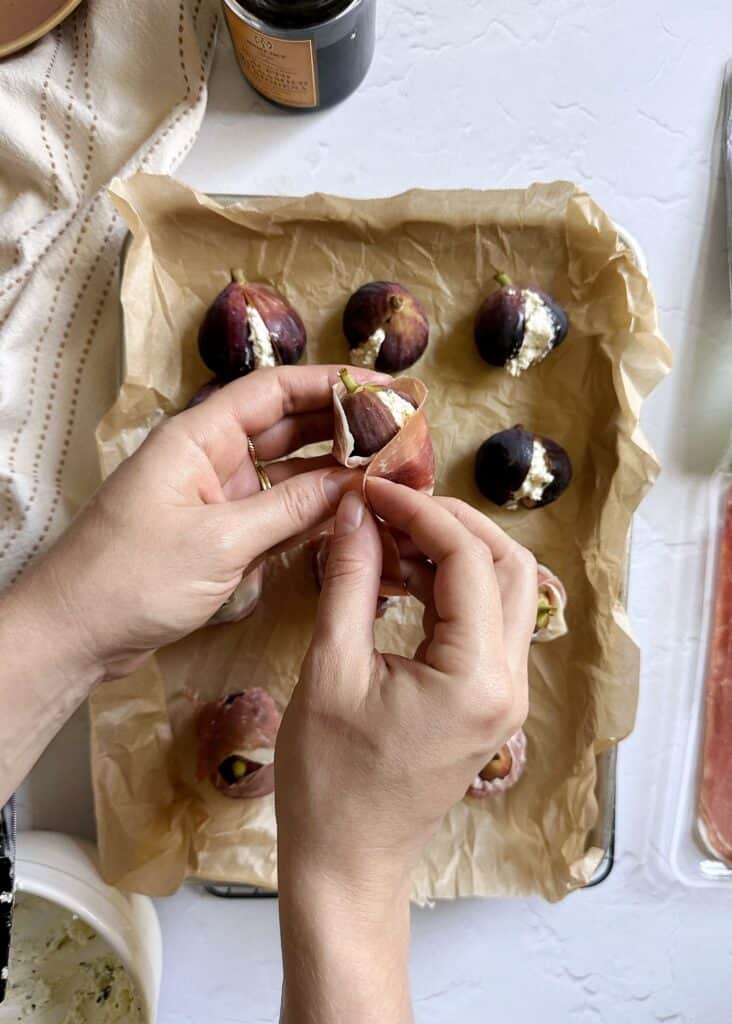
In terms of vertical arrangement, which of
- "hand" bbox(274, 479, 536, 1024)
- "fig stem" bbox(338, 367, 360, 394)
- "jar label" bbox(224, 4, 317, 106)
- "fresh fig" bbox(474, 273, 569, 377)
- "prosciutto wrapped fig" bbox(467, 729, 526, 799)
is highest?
"jar label" bbox(224, 4, 317, 106)

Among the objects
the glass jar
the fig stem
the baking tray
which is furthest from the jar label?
the fig stem

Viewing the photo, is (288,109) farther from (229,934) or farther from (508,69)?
(229,934)

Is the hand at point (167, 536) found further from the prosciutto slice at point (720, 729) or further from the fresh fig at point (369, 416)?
the prosciutto slice at point (720, 729)

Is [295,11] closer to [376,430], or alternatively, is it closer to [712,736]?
[376,430]

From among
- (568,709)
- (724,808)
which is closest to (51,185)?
(568,709)

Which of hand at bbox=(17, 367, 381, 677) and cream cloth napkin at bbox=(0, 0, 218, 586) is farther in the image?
cream cloth napkin at bbox=(0, 0, 218, 586)

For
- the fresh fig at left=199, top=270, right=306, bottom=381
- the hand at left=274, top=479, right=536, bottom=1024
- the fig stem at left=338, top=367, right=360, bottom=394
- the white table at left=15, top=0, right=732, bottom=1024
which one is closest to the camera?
the hand at left=274, top=479, right=536, bottom=1024

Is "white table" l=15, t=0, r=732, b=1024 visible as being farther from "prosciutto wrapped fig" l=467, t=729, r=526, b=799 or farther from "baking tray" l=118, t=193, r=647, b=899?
"prosciutto wrapped fig" l=467, t=729, r=526, b=799
